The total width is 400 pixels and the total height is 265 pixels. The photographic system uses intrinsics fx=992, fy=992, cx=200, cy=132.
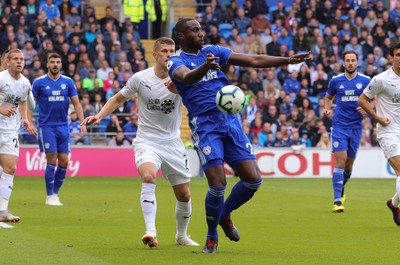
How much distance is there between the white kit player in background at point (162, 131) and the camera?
36.7ft

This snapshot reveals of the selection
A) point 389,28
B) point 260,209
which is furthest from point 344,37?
point 260,209

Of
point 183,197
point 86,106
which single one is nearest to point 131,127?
point 86,106

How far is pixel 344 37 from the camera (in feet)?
111

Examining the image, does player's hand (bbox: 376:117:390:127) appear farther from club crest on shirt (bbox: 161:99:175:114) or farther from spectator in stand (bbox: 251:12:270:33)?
spectator in stand (bbox: 251:12:270:33)

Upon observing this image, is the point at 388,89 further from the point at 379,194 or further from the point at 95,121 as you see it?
the point at 379,194

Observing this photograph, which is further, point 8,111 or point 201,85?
point 8,111

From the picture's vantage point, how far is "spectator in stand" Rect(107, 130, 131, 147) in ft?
91.5

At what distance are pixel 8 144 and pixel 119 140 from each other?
13.7m

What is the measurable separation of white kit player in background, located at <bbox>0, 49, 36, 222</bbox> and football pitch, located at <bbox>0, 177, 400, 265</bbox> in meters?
0.55

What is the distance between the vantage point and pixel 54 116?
18.2 m

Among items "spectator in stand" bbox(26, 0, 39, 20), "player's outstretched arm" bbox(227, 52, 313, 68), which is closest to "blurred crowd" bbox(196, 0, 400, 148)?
"spectator in stand" bbox(26, 0, 39, 20)

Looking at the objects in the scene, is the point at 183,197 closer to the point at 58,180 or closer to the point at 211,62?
the point at 211,62

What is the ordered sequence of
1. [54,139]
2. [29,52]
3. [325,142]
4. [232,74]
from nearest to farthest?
[54,139], [325,142], [29,52], [232,74]

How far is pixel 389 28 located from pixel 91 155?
42.0ft
